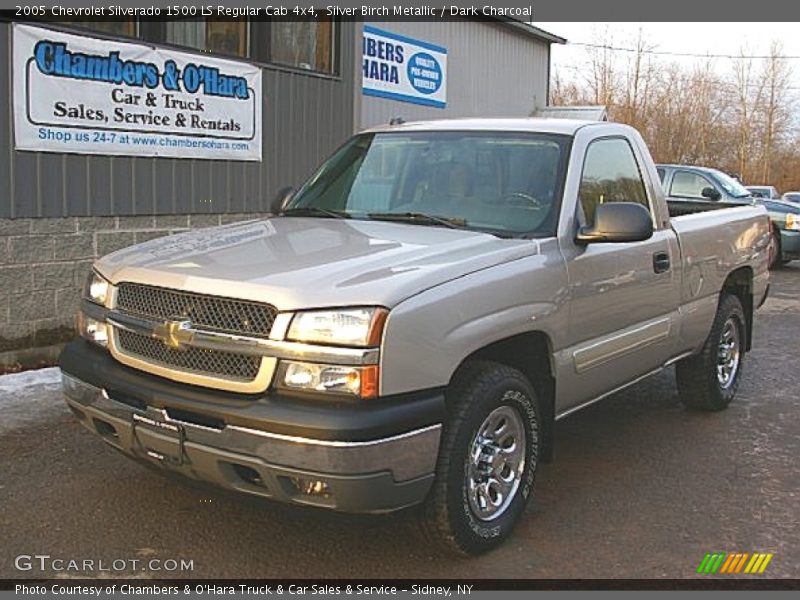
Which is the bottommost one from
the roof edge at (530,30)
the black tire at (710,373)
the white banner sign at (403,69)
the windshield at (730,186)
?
the black tire at (710,373)

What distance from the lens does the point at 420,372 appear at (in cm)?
346

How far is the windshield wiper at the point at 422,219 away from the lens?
14.8ft

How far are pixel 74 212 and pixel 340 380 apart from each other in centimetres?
511

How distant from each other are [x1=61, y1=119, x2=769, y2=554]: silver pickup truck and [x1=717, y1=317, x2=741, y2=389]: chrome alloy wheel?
113 centimetres

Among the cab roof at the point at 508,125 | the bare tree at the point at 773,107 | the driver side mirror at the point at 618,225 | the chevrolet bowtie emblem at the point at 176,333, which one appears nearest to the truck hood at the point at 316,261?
the chevrolet bowtie emblem at the point at 176,333

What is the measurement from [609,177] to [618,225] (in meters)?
0.86

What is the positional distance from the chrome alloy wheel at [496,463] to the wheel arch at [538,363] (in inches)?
10.2

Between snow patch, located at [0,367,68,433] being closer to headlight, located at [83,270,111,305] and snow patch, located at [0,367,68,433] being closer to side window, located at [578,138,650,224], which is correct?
headlight, located at [83,270,111,305]

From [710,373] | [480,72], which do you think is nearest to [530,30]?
[480,72]

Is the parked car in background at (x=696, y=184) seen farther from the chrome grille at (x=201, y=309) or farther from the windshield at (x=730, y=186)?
the chrome grille at (x=201, y=309)

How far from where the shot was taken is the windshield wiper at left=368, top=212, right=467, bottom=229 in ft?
14.8

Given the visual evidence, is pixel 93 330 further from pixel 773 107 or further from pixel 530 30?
pixel 773 107

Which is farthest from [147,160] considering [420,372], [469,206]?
[420,372]

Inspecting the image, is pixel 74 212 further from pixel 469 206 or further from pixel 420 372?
pixel 420 372
